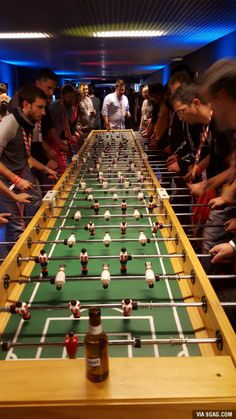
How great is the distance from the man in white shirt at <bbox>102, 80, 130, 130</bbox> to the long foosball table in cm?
598

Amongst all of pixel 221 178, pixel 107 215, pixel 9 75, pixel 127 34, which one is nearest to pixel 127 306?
pixel 107 215

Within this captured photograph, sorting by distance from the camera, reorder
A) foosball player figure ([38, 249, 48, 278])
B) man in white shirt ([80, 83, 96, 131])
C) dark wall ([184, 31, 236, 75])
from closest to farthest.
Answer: foosball player figure ([38, 249, 48, 278]) → dark wall ([184, 31, 236, 75]) → man in white shirt ([80, 83, 96, 131])

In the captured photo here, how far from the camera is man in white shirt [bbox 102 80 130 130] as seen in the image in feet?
30.5

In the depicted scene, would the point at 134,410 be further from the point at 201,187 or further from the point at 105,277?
the point at 201,187

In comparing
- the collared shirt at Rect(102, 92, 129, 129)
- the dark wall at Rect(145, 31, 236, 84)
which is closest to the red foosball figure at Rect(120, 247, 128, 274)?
the dark wall at Rect(145, 31, 236, 84)

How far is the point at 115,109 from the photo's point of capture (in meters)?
9.46

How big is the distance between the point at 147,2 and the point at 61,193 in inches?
81.5

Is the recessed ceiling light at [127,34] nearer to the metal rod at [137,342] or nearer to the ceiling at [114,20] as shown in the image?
the ceiling at [114,20]

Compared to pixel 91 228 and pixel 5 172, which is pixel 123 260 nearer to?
pixel 91 228

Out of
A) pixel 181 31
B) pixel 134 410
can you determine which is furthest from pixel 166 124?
pixel 134 410

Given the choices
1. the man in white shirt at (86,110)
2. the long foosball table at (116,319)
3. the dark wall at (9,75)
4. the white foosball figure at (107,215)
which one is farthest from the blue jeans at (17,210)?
the dark wall at (9,75)

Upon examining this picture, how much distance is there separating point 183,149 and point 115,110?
4.69 m

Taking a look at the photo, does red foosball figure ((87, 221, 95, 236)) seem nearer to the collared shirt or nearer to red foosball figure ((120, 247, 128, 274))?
red foosball figure ((120, 247, 128, 274))

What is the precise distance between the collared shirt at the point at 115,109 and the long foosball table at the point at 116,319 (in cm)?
600
